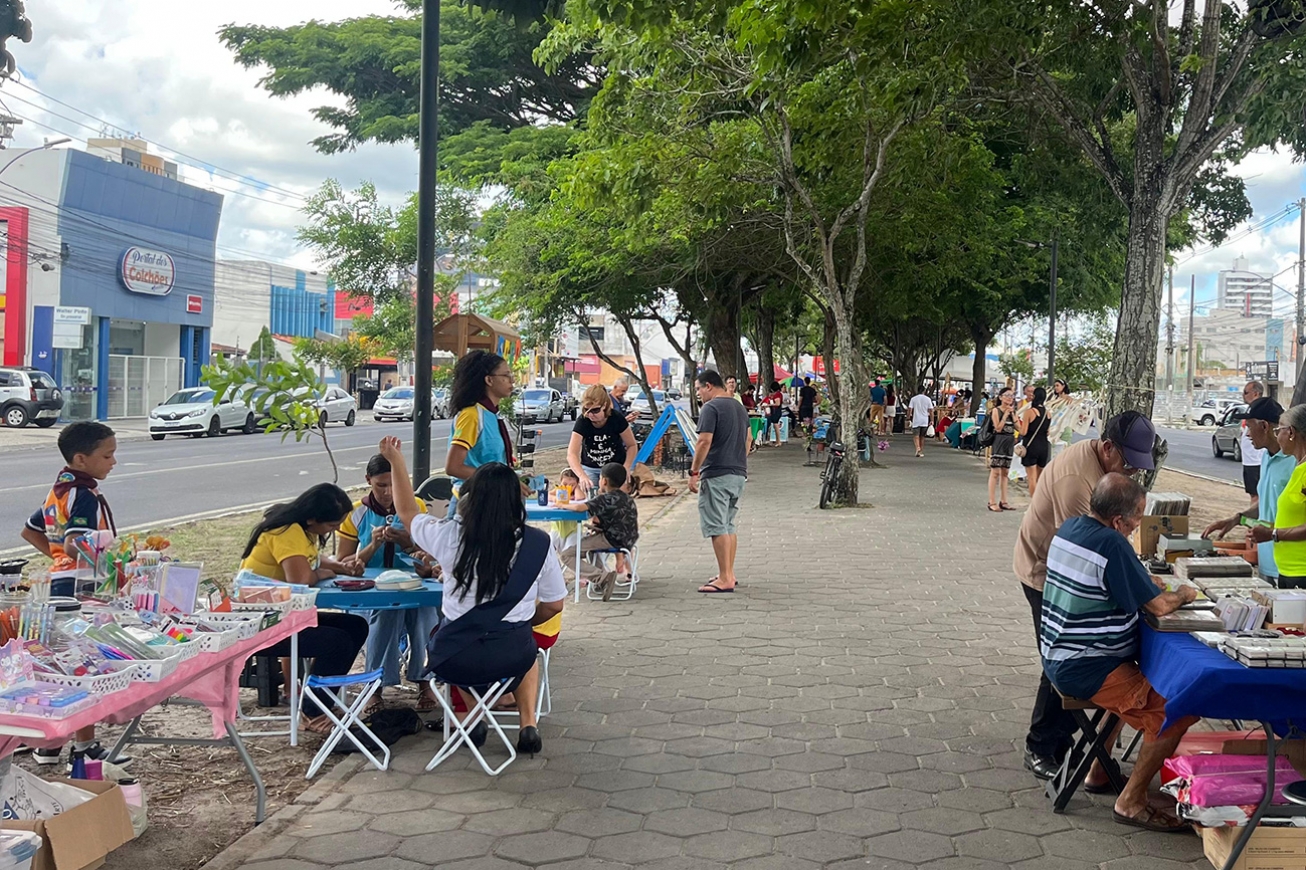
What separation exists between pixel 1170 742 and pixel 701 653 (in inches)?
135

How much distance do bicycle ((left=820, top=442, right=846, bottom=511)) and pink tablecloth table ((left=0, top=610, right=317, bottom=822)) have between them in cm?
1224

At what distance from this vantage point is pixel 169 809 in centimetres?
469

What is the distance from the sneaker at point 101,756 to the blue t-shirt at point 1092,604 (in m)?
3.76

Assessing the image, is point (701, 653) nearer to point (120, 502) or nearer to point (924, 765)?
point (924, 765)

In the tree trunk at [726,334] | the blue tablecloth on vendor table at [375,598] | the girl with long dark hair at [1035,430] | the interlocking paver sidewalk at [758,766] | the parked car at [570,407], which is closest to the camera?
the interlocking paver sidewalk at [758,766]

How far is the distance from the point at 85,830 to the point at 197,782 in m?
1.30

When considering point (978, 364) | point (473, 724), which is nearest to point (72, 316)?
point (978, 364)

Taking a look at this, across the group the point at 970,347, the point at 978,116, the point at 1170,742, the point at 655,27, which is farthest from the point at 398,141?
the point at 970,347

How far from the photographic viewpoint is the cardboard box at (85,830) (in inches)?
141

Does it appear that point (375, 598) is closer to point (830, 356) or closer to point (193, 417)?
point (830, 356)

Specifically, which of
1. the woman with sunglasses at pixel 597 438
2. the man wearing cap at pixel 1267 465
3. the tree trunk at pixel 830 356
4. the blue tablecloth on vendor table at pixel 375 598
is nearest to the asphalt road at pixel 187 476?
the woman with sunglasses at pixel 597 438

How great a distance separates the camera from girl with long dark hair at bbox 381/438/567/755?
496 cm

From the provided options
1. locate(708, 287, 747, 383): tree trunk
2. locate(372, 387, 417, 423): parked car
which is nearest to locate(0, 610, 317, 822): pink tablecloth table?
locate(708, 287, 747, 383): tree trunk

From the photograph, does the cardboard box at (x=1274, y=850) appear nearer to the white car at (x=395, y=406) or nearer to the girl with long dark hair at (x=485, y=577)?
the girl with long dark hair at (x=485, y=577)
